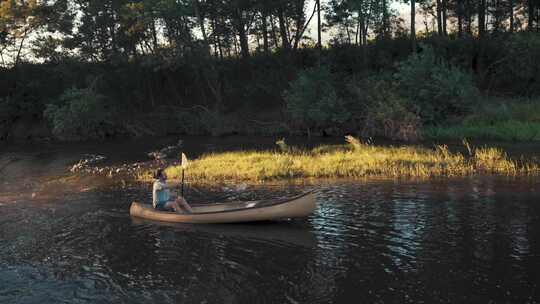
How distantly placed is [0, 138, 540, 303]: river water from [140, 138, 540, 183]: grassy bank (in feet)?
6.16

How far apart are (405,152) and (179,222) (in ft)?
40.1

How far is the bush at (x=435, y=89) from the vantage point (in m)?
33.0

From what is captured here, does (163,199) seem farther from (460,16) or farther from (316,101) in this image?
(460,16)

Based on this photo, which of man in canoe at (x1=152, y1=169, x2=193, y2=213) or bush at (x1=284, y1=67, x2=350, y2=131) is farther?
bush at (x1=284, y1=67, x2=350, y2=131)

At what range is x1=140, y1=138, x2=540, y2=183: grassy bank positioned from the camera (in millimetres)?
19500

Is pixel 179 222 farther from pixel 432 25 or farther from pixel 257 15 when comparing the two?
pixel 432 25

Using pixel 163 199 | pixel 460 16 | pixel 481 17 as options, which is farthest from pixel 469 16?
pixel 163 199

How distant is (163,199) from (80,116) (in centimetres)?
2890

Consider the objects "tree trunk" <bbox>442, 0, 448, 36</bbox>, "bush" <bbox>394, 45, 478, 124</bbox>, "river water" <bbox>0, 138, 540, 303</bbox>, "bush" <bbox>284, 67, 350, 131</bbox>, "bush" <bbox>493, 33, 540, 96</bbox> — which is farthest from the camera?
"tree trunk" <bbox>442, 0, 448, 36</bbox>

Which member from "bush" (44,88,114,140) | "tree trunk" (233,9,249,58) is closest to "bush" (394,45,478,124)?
"tree trunk" (233,9,249,58)

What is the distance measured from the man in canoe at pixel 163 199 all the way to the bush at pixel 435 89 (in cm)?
2163

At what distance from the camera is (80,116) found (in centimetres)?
4119

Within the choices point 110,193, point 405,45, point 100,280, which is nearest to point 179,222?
point 100,280

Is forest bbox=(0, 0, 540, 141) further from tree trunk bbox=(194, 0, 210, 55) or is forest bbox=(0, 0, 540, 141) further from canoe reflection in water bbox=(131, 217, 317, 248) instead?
canoe reflection in water bbox=(131, 217, 317, 248)
